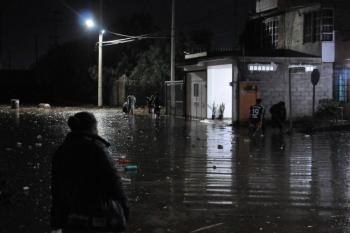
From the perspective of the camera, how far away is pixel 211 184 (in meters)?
12.3

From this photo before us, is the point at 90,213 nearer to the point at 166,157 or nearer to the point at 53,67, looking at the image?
the point at 166,157

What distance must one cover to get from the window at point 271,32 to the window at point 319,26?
387 centimetres

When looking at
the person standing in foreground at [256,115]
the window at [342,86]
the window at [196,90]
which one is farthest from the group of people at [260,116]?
the window at [196,90]

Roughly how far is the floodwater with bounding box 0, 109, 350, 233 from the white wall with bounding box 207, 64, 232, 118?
1402 centimetres

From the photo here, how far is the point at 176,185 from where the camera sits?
1219 cm

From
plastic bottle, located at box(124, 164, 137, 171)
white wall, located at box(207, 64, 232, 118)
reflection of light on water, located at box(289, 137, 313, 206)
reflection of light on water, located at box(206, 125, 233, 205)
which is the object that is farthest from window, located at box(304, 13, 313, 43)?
plastic bottle, located at box(124, 164, 137, 171)

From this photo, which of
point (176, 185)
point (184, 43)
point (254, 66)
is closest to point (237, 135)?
point (254, 66)

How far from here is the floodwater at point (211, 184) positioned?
884 centimetres

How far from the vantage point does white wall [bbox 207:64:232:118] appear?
36844 millimetres

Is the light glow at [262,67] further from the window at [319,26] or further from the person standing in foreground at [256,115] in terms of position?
the person standing in foreground at [256,115]

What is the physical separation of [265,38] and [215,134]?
16.6m

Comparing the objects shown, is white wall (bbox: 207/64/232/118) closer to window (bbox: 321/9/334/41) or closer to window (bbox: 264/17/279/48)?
window (bbox: 264/17/279/48)

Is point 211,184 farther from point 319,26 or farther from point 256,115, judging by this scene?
point 319,26

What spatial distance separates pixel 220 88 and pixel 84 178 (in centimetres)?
3234
